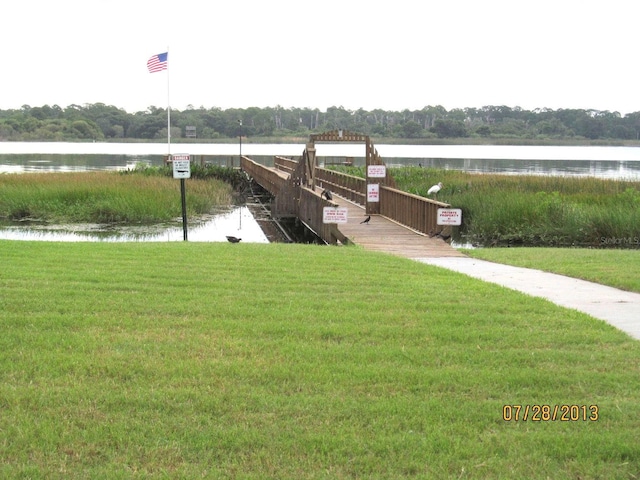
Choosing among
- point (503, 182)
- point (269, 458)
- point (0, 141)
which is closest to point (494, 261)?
point (269, 458)

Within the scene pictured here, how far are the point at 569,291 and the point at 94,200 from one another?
21008 mm

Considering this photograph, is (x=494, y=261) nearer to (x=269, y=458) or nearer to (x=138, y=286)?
(x=138, y=286)

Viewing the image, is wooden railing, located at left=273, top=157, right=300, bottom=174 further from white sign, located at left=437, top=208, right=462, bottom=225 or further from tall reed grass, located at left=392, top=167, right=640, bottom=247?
white sign, located at left=437, top=208, right=462, bottom=225

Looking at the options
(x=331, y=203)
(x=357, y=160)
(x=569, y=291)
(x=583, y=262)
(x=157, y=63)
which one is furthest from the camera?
(x=357, y=160)

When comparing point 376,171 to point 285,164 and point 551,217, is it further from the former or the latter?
point 285,164

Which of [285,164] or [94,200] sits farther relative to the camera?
[285,164]

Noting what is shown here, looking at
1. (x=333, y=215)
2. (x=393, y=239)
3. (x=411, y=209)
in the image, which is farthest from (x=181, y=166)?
(x=411, y=209)

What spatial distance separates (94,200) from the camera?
91.6ft

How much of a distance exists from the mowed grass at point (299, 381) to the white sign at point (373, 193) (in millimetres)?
12577

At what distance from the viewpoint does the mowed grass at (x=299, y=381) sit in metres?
4.55

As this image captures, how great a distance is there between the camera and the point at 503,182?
31.1m

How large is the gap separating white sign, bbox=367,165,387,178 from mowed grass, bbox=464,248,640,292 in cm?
685

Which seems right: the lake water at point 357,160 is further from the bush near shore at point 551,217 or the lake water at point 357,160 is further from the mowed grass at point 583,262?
the mowed grass at point 583,262
